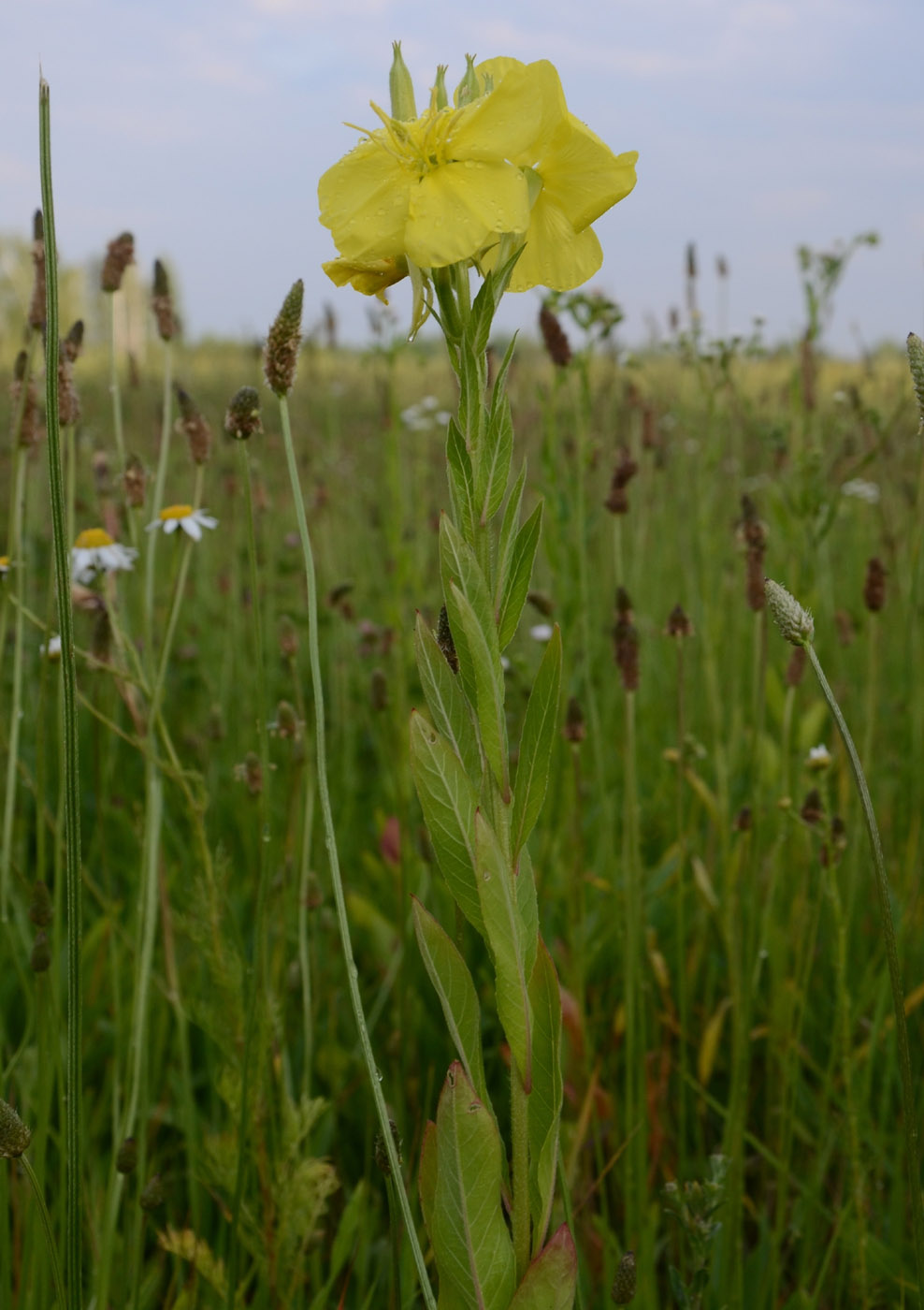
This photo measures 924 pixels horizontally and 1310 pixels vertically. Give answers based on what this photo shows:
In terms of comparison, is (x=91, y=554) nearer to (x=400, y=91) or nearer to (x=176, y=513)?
(x=176, y=513)

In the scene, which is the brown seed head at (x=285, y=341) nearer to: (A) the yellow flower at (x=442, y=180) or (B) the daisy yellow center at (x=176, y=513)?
(A) the yellow flower at (x=442, y=180)

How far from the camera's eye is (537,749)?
2.54 feet

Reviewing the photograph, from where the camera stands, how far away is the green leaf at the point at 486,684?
721 millimetres

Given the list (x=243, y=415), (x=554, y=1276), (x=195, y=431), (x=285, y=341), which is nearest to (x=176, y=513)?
(x=195, y=431)

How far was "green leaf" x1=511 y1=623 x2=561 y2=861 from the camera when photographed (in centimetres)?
77

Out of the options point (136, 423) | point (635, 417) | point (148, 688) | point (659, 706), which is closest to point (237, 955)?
point (148, 688)

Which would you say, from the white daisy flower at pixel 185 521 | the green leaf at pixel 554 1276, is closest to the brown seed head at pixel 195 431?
the white daisy flower at pixel 185 521

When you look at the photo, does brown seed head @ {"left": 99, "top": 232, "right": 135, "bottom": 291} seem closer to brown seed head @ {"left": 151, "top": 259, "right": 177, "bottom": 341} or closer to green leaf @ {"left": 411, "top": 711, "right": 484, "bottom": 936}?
brown seed head @ {"left": 151, "top": 259, "right": 177, "bottom": 341}

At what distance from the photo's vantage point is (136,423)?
6680 millimetres

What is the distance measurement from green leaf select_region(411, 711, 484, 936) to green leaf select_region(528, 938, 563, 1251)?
71 millimetres

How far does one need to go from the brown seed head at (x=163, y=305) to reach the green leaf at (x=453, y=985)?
1159mm

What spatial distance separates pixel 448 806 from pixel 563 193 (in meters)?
0.49

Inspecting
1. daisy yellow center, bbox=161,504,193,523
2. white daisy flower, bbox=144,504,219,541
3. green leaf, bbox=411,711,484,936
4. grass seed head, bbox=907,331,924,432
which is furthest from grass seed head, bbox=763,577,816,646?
daisy yellow center, bbox=161,504,193,523

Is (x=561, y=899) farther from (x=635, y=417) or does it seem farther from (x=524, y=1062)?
(x=635, y=417)
